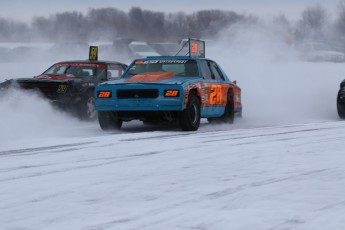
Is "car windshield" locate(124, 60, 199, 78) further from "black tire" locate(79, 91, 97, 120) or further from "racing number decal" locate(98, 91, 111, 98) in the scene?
"black tire" locate(79, 91, 97, 120)

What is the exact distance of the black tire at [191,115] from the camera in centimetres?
1132

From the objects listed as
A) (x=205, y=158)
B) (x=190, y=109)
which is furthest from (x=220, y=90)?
(x=205, y=158)

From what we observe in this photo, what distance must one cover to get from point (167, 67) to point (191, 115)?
48.4 inches

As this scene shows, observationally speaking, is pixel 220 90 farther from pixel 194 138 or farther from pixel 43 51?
pixel 43 51

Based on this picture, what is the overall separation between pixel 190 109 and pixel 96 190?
5.77 m

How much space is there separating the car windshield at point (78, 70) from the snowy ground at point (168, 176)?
1.75 metres

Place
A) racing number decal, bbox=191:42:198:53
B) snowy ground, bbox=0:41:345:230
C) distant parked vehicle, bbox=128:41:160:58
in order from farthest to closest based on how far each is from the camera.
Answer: distant parked vehicle, bbox=128:41:160:58 → racing number decal, bbox=191:42:198:53 → snowy ground, bbox=0:41:345:230

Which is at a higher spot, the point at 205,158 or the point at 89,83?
the point at 89,83

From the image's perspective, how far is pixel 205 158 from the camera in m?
7.77

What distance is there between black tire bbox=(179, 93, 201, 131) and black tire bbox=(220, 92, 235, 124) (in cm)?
173

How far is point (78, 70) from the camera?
14.9 metres

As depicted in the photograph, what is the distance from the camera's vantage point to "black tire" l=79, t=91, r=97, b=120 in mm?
14065

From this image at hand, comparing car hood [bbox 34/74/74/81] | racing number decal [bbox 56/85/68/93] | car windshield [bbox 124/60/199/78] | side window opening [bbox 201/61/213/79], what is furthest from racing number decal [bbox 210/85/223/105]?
car hood [bbox 34/74/74/81]

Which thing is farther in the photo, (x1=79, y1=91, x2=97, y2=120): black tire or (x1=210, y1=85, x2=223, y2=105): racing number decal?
(x1=79, y1=91, x2=97, y2=120): black tire
